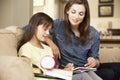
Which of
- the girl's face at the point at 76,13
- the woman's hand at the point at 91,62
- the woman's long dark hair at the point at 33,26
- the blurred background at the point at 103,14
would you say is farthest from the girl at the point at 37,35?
the blurred background at the point at 103,14

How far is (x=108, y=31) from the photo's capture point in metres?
4.67

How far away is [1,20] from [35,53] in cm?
109

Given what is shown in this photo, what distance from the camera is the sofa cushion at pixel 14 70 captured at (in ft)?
4.13

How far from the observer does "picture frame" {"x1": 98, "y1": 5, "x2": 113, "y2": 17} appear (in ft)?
15.5

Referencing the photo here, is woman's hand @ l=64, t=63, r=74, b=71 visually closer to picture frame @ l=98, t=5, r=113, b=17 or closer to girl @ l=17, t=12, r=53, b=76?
girl @ l=17, t=12, r=53, b=76

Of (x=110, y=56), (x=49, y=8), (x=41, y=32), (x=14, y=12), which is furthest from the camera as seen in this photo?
(x=49, y=8)

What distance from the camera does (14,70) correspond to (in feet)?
4.20

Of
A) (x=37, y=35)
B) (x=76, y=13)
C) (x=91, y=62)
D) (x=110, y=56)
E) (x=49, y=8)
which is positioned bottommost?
(x=110, y=56)

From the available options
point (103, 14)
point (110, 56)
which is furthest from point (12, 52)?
point (103, 14)

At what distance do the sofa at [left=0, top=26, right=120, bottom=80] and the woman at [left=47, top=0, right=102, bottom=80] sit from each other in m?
0.31

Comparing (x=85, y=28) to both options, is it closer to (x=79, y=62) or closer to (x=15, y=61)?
(x=79, y=62)

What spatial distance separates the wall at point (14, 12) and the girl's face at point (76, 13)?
83cm

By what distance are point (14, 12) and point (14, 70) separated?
1.55 m

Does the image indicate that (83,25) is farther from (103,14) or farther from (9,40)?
(103,14)
